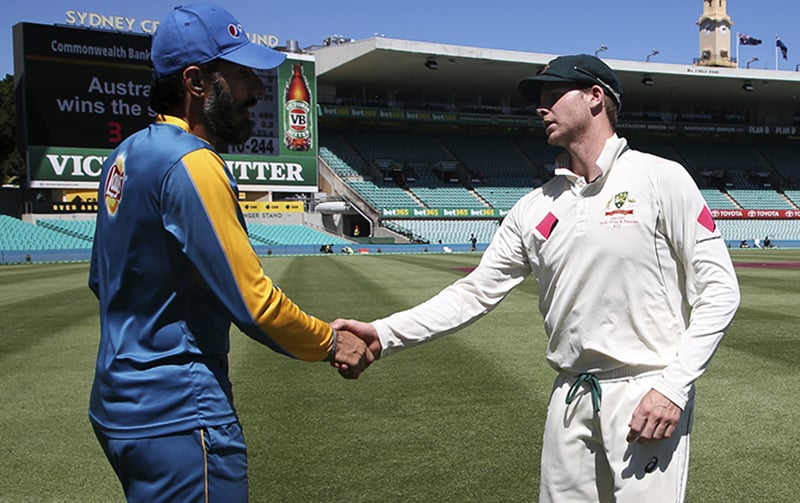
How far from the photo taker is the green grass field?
14.6 ft

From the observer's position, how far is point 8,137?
182 ft

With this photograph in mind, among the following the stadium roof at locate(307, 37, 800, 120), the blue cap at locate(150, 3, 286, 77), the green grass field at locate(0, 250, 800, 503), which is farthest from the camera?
the stadium roof at locate(307, 37, 800, 120)

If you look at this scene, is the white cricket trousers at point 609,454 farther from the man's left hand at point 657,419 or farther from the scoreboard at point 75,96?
the scoreboard at point 75,96

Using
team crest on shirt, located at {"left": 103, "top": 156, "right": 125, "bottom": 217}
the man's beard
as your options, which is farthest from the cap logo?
team crest on shirt, located at {"left": 103, "top": 156, "right": 125, "bottom": 217}

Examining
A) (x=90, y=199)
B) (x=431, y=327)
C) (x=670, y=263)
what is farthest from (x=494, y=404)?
(x=90, y=199)

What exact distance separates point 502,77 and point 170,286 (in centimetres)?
5483

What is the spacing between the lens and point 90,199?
42.8 metres

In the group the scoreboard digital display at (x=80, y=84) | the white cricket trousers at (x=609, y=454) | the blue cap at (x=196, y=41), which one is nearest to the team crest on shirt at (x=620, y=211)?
the white cricket trousers at (x=609, y=454)

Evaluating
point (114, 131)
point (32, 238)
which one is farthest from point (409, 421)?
point (32, 238)

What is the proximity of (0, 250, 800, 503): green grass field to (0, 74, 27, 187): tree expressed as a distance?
171ft

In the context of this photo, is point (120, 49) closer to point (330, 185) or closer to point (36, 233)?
point (36, 233)

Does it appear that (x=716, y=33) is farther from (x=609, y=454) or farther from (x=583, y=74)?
(x=609, y=454)

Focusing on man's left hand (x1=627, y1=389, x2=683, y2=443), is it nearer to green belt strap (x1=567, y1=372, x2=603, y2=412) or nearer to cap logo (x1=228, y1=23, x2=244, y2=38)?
green belt strap (x1=567, y1=372, x2=603, y2=412)

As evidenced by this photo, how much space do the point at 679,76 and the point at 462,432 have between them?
5599 centimetres
